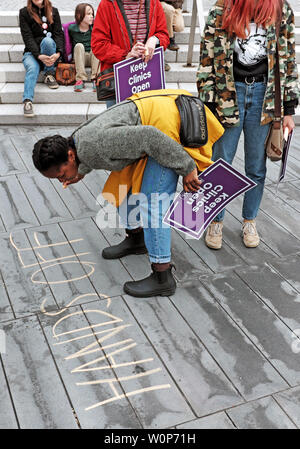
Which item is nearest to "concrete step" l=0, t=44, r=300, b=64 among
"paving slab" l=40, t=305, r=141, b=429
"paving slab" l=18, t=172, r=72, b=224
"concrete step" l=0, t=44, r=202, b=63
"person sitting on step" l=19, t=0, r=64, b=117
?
"concrete step" l=0, t=44, r=202, b=63

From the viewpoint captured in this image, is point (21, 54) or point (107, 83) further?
point (21, 54)

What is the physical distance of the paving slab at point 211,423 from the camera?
6.45ft

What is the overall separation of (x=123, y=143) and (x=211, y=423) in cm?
130

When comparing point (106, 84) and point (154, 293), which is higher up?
point (106, 84)

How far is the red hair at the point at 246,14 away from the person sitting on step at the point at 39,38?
129 inches

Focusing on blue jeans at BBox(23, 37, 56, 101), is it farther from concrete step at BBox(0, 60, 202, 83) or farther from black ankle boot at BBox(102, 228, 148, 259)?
black ankle boot at BBox(102, 228, 148, 259)

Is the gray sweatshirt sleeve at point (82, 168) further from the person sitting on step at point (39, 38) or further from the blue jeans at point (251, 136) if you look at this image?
the person sitting on step at point (39, 38)

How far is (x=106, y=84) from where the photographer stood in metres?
3.33

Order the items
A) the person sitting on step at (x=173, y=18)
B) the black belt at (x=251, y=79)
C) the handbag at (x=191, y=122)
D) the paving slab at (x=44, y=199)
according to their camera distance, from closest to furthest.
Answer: the handbag at (x=191, y=122), the black belt at (x=251, y=79), the paving slab at (x=44, y=199), the person sitting on step at (x=173, y=18)

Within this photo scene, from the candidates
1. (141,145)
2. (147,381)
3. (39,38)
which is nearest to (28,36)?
(39,38)

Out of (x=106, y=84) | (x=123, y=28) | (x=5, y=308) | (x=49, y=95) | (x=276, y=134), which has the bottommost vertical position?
(x=5, y=308)

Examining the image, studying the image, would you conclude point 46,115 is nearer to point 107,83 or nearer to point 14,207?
point 14,207

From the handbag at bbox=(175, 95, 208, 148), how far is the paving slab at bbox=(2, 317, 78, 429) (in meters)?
1.26

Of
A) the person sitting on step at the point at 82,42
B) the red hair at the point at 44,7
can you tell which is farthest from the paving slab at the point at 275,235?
the red hair at the point at 44,7
